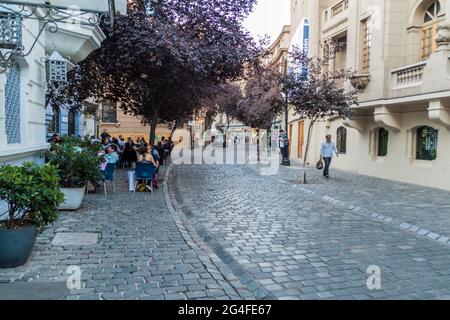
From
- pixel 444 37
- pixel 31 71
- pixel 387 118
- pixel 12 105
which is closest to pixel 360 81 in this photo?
pixel 387 118

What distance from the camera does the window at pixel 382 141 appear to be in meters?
16.8

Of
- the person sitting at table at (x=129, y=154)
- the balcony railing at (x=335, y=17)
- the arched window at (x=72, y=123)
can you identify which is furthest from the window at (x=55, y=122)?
the balcony railing at (x=335, y=17)

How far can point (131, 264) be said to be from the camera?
5309 millimetres

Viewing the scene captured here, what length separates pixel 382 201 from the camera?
35.1 feet

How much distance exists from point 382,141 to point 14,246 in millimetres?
15136

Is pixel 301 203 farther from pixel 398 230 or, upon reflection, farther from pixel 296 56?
pixel 296 56

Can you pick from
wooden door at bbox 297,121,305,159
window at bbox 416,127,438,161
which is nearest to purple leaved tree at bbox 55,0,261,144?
window at bbox 416,127,438,161

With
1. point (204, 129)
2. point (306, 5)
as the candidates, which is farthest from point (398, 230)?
point (204, 129)

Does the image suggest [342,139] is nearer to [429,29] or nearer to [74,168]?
[429,29]

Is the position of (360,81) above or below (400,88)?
above

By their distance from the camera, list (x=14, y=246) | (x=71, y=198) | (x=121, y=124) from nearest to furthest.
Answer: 1. (x=14, y=246)
2. (x=71, y=198)
3. (x=121, y=124)

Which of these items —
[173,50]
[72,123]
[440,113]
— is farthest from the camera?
[72,123]

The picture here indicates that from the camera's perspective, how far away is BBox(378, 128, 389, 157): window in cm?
1684
